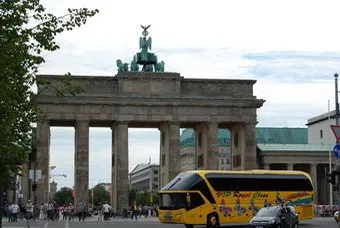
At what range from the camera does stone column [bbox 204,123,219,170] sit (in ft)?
328

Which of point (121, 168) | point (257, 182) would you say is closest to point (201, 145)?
point (121, 168)

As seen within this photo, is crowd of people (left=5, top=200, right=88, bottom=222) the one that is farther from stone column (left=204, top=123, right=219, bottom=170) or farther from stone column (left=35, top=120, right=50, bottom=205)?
stone column (left=204, top=123, right=219, bottom=170)

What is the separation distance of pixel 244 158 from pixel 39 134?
2455 cm

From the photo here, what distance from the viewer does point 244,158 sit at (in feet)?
332

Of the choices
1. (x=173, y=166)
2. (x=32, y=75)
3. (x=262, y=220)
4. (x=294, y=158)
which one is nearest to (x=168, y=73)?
(x=173, y=166)

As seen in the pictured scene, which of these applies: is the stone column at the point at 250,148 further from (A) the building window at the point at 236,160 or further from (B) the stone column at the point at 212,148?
(B) the stone column at the point at 212,148

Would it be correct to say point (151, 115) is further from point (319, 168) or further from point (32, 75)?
point (32, 75)

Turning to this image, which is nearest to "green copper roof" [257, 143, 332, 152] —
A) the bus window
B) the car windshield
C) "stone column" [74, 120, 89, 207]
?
"stone column" [74, 120, 89, 207]

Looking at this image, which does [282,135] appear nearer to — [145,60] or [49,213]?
[145,60]

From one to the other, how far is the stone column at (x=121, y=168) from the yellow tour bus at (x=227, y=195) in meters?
41.2

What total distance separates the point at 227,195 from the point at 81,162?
43.9 metres

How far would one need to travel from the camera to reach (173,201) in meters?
54.0

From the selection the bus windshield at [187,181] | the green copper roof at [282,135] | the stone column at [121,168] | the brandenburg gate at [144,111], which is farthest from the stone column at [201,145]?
the bus windshield at [187,181]

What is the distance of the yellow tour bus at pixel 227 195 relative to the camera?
5350cm
